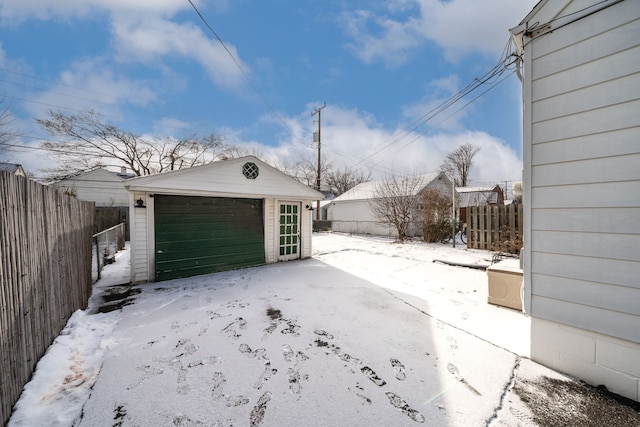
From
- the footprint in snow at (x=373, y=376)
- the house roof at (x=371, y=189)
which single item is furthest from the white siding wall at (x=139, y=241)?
the house roof at (x=371, y=189)

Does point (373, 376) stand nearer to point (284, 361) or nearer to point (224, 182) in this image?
point (284, 361)

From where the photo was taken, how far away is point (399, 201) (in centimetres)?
1238

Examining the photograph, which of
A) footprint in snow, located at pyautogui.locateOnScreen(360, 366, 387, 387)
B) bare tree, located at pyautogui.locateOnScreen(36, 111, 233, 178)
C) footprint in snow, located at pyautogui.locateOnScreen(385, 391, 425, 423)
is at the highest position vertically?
bare tree, located at pyautogui.locateOnScreen(36, 111, 233, 178)

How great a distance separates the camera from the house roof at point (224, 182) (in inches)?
194

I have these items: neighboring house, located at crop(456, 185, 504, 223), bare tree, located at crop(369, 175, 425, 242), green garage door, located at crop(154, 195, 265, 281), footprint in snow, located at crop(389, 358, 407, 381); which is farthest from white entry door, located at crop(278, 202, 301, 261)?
neighboring house, located at crop(456, 185, 504, 223)

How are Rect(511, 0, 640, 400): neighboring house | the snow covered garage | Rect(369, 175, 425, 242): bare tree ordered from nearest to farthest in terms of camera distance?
1. Rect(511, 0, 640, 400): neighboring house
2. the snow covered garage
3. Rect(369, 175, 425, 242): bare tree

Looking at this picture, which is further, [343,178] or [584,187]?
[343,178]

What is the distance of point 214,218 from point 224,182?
37.2 inches

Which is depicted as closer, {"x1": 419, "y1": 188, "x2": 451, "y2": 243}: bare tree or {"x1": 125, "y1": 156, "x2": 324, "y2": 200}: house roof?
{"x1": 125, "y1": 156, "x2": 324, "y2": 200}: house roof

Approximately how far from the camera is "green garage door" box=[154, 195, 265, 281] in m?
5.34

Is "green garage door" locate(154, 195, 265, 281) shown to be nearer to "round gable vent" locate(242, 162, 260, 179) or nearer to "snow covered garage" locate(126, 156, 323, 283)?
"snow covered garage" locate(126, 156, 323, 283)

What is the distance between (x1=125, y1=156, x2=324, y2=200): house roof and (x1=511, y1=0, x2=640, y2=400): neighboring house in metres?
5.35

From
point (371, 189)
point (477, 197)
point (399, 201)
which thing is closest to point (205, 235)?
point (399, 201)

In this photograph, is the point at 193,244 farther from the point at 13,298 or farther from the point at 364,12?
the point at 364,12
